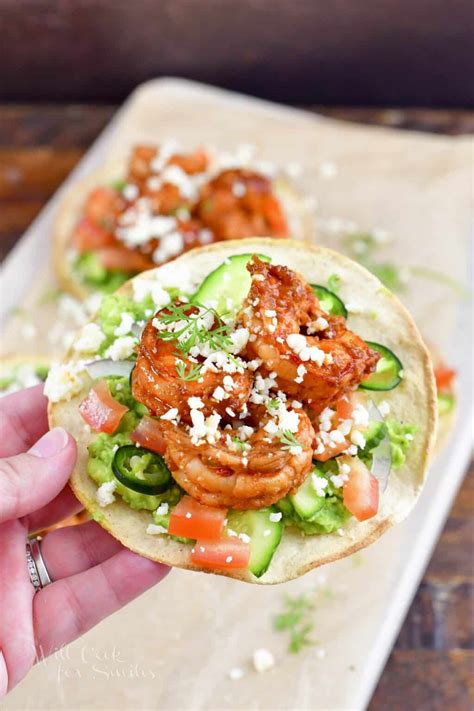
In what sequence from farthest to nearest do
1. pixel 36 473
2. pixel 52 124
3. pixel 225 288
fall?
1. pixel 52 124
2. pixel 225 288
3. pixel 36 473

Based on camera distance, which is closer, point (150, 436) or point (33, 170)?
point (150, 436)

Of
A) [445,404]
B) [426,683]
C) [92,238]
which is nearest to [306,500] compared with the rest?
[426,683]

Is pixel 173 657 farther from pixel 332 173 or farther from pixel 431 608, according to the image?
pixel 332 173

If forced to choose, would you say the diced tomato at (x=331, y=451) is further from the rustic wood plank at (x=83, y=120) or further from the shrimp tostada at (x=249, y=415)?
the rustic wood plank at (x=83, y=120)

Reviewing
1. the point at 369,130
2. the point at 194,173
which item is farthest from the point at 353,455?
the point at 369,130

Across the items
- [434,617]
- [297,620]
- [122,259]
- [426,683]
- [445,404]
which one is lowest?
[426,683]

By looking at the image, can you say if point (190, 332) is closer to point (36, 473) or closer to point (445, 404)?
point (36, 473)

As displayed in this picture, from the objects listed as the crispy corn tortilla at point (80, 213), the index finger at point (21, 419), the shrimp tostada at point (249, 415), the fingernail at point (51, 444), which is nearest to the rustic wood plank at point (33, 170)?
the crispy corn tortilla at point (80, 213)
